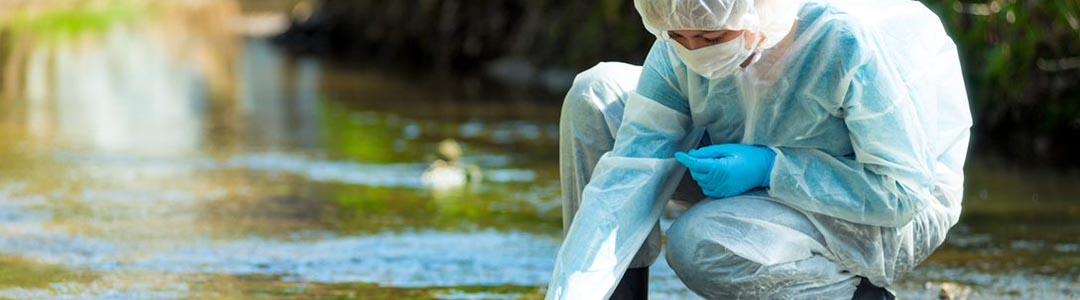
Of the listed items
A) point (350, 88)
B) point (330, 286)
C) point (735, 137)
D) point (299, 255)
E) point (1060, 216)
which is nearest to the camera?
point (735, 137)

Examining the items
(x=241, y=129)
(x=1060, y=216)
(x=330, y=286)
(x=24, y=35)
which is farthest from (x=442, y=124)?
(x=24, y=35)

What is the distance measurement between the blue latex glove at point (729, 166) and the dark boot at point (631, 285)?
305 millimetres

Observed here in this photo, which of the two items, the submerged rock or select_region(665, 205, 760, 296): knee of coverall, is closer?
select_region(665, 205, 760, 296): knee of coverall

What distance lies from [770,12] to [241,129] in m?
6.87

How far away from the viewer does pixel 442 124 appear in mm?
10023

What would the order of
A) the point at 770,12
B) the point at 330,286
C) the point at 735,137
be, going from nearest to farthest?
the point at 770,12 → the point at 735,137 → the point at 330,286

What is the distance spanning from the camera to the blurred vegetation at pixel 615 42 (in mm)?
7680

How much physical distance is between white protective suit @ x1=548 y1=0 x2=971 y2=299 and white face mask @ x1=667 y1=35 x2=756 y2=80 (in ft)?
0.18

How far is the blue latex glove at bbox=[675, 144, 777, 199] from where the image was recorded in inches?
130

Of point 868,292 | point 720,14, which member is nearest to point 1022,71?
point 868,292

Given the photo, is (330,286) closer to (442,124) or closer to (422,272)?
(422,272)

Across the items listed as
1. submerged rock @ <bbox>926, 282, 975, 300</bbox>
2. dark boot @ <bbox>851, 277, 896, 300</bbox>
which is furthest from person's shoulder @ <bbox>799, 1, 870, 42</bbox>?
submerged rock @ <bbox>926, 282, 975, 300</bbox>

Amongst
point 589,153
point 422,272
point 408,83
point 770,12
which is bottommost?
point 408,83

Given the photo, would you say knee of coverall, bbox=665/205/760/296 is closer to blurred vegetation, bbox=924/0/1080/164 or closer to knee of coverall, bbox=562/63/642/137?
knee of coverall, bbox=562/63/642/137
